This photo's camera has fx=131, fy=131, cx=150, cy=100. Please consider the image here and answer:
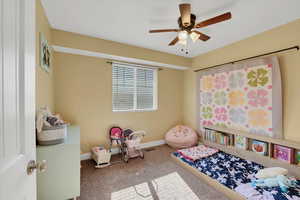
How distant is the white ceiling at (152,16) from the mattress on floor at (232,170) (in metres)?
2.33

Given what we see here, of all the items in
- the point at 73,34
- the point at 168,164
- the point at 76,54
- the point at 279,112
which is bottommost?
the point at 168,164

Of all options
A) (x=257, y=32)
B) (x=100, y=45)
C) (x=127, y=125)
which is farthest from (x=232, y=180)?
(x=100, y=45)

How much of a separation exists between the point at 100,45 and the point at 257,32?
292 cm

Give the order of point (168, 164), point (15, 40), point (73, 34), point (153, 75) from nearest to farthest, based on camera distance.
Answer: point (15, 40)
point (73, 34)
point (168, 164)
point (153, 75)

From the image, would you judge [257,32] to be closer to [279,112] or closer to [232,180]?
[279,112]

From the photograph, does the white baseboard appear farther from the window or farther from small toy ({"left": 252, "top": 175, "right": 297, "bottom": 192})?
small toy ({"left": 252, "top": 175, "right": 297, "bottom": 192})

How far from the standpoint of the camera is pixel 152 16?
6.34 feet

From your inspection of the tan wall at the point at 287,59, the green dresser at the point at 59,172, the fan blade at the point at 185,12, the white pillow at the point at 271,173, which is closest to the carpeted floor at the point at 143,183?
the green dresser at the point at 59,172

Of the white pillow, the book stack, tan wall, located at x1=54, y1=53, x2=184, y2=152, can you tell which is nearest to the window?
tan wall, located at x1=54, y1=53, x2=184, y2=152

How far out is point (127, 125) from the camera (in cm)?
317

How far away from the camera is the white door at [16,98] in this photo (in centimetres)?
50

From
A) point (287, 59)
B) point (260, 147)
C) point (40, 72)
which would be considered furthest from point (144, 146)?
point (287, 59)

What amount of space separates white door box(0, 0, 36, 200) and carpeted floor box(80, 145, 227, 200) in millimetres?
1239

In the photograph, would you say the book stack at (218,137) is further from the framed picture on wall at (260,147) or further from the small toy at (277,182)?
the small toy at (277,182)
